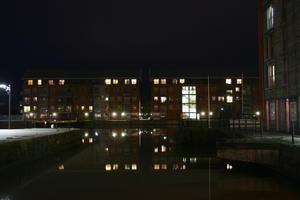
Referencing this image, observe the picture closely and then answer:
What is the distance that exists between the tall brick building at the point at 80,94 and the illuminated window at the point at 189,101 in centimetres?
1639

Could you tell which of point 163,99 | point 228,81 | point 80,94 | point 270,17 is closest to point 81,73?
point 80,94

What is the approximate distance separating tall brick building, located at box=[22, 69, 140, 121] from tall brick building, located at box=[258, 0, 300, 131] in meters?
88.9

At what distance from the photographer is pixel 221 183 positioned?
2225cm

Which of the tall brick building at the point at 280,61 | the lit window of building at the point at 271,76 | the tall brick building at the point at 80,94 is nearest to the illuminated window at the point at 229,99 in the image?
the tall brick building at the point at 80,94

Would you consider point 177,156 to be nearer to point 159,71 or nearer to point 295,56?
point 295,56

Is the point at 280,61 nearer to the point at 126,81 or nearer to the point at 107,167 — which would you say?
the point at 107,167

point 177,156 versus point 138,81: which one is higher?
point 138,81

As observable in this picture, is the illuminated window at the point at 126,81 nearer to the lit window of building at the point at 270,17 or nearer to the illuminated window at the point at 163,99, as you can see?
the illuminated window at the point at 163,99

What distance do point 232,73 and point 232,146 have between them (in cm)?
10555

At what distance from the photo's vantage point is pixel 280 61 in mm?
34344

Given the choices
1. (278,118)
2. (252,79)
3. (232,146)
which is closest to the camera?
(232,146)

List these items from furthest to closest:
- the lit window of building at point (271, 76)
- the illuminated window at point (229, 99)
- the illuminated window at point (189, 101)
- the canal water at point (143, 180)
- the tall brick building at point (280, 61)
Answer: the illuminated window at point (189, 101) < the illuminated window at point (229, 99) < the lit window of building at point (271, 76) < the tall brick building at point (280, 61) < the canal water at point (143, 180)

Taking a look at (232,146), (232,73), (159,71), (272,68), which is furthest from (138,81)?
(232,146)

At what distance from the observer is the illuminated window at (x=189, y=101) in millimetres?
126250
